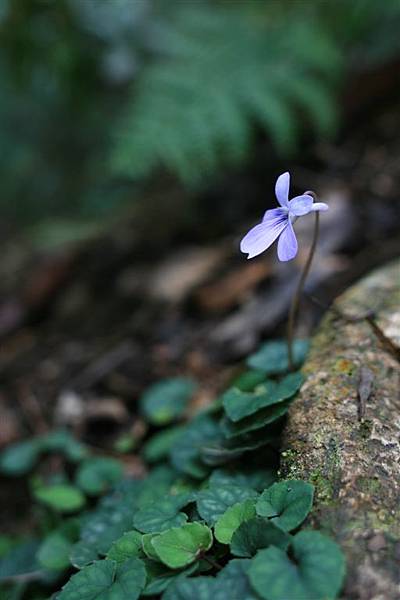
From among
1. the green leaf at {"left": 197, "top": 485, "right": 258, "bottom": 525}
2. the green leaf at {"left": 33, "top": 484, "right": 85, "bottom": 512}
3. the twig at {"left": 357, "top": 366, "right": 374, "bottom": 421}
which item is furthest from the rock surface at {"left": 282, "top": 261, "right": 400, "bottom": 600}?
the green leaf at {"left": 33, "top": 484, "right": 85, "bottom": 512}

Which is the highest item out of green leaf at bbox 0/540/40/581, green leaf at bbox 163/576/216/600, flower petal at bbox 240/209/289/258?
flower petal at bbox 240/209/289/258

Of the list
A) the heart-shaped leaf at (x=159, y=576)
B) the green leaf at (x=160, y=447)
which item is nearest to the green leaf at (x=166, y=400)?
the green leaf at (x=160, y=447)

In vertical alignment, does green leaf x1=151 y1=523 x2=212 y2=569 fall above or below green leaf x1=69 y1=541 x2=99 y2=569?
above

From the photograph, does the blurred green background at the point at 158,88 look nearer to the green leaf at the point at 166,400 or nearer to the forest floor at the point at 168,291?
the forest floor at the point at 168,291

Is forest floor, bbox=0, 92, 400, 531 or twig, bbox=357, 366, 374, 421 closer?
twig, bbox=357, 366, 374, 421

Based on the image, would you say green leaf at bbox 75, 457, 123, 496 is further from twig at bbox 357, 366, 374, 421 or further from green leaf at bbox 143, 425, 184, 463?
twig at bbox 357, 366, 374, 421

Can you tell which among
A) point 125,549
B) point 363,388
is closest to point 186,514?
point 125,549

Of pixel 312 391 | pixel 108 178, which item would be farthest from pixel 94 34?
pixel 312 391

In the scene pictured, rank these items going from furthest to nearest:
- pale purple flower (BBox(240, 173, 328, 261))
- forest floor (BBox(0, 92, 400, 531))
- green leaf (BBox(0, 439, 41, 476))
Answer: forest floor (BBox(0, 92, 400, 531)) → green leaf (BBox(0, 439, 41, 476)) → pale purple flower (BBox(240, 173, 328, 261))

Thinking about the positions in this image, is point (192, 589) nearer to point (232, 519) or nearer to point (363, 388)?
point (232, 519)

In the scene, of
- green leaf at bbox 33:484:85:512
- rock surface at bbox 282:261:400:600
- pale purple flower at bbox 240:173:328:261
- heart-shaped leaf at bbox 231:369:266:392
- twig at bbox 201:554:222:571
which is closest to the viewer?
rock surface at bbox 282:261:400:600
